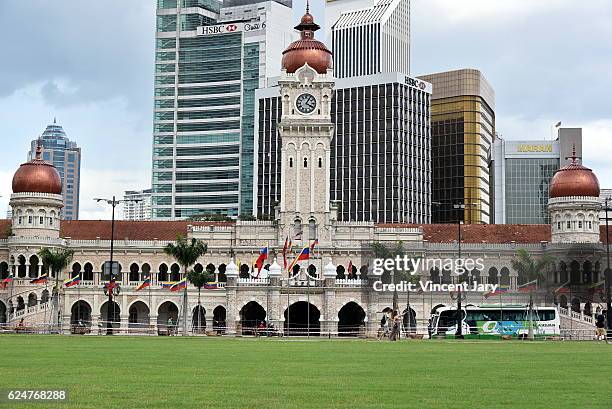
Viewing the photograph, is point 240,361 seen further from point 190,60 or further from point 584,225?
point 190,60

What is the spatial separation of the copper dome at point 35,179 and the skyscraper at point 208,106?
82.3 m

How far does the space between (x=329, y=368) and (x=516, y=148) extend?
161326 mm

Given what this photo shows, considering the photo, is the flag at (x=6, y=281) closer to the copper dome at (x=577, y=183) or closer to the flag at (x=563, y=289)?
the flag at (x=563, y=289)

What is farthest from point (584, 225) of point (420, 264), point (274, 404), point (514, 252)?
point (274, 404)

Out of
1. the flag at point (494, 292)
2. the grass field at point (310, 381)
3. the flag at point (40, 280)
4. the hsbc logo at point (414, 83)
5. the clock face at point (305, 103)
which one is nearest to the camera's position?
the grass field at point (310, 381)

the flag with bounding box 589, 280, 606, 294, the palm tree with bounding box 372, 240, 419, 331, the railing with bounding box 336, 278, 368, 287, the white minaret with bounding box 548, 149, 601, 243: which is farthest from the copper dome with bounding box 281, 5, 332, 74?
the flag with bounding box 589, 280, 606, 294

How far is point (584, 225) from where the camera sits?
373ft

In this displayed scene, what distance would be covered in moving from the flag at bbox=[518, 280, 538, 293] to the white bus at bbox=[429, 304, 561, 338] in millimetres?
14798

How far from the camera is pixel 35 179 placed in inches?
4456

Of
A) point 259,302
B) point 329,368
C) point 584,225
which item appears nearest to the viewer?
point 329,368

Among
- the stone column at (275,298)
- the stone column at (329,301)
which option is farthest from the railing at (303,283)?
the stone column at (275,298)

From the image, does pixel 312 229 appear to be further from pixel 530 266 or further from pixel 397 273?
pixel 530 266

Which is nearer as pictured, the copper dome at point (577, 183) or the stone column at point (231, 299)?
the stone column at point (231, 299)

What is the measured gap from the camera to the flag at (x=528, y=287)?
99.6m
